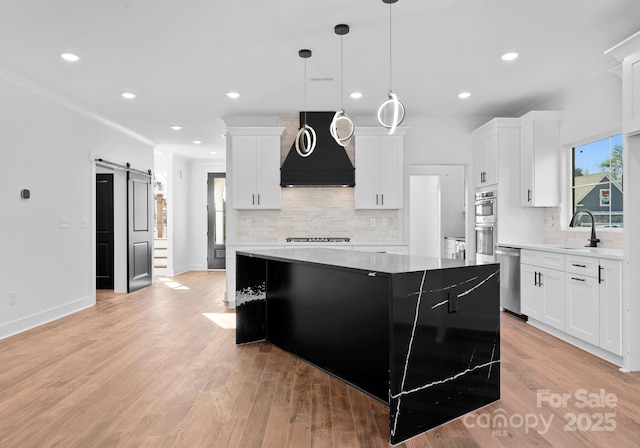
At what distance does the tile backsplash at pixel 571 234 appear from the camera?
4.07 meters

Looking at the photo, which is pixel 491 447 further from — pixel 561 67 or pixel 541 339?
pixel 561 67

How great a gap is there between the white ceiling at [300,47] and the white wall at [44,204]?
0.34 metres

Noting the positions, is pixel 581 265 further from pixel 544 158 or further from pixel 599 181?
pixel 544 158

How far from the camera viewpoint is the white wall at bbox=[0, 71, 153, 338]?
4250 mm

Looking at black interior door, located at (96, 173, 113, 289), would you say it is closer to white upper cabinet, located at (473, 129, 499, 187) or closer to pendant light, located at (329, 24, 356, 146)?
pendant light, located at (329, 24, 356, 146)

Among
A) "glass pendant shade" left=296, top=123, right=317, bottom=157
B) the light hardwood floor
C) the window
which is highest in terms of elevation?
"glass pendant shade" left=296, top=123, right=317, bottom=157

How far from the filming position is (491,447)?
6.74 ft

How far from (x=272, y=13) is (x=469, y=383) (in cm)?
286

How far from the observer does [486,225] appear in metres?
5.47

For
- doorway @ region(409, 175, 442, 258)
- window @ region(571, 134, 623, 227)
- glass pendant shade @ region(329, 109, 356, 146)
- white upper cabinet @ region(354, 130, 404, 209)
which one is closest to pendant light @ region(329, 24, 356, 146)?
glass pendant shade @ region(329, 109, 356, 146)

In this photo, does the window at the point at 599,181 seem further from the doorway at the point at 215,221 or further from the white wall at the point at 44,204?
the doorway at the point at 215,221

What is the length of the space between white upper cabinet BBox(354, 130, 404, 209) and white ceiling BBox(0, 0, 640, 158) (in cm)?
52

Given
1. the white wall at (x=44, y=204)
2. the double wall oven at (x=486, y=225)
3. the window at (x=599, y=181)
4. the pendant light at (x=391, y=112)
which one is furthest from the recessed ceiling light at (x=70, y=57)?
the window at (x=599, y=181)

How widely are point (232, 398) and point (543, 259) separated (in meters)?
3.32
